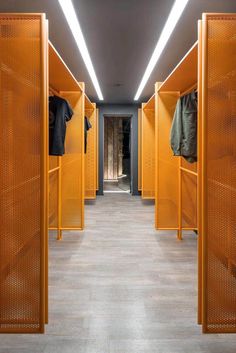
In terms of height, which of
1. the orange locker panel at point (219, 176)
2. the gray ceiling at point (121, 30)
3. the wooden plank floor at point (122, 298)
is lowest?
the wooden plank floor at point (122, 298)

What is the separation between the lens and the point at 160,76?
6.83 metres

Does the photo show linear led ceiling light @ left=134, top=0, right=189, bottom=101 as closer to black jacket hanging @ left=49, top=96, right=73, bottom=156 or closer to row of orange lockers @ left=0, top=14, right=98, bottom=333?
black jacket hanging @ left=49, top=96, right=73, bottom=156

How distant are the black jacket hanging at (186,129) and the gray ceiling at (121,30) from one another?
82 centimetres

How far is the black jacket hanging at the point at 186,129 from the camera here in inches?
163

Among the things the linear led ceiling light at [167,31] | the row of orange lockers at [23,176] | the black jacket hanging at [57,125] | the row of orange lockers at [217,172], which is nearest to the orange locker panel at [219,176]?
the row of orange lockers at [217,172]

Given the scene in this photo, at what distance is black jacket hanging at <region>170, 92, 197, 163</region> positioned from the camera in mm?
4133

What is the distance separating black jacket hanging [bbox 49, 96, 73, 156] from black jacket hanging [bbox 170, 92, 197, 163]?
4.30ft

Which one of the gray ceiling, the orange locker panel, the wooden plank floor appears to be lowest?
the wooden plank floor

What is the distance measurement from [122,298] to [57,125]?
211 cm

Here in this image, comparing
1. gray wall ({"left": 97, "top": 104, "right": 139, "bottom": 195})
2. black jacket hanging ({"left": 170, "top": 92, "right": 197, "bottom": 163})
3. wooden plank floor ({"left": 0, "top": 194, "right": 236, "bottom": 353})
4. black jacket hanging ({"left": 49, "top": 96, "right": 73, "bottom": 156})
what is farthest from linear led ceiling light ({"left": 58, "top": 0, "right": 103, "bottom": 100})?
gray wall ({"left": 97, "top": 104, "right": 139, "bottom": 195})

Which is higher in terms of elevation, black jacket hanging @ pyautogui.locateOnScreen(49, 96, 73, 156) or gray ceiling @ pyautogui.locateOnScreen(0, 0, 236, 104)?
gray ceiling @ pyautogui.locateOnScreen(0, 0, 236, 104)

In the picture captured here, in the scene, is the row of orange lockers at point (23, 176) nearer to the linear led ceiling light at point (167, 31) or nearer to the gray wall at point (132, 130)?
the linear led ceiling light at point (167, 31)

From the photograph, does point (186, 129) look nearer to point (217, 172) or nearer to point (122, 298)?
point (217, 172)

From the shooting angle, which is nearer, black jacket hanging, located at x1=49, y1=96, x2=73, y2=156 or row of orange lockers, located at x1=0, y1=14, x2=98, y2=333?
row of orange lockers, located at x1=0, y1=14, x2=98, y2=333
